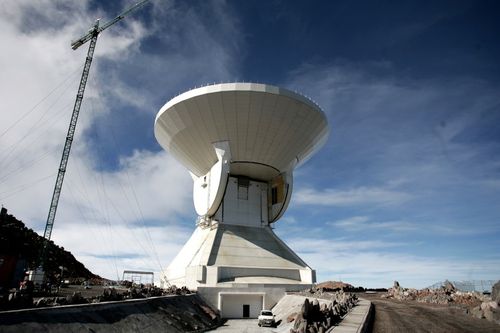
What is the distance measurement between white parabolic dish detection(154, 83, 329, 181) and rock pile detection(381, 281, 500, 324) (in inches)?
683

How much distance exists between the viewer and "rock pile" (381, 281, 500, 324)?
1489 centimetres

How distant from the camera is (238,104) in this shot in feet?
106

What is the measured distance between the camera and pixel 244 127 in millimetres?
34031

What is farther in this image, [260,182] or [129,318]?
[260,182]

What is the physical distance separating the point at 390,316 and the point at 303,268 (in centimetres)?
1990

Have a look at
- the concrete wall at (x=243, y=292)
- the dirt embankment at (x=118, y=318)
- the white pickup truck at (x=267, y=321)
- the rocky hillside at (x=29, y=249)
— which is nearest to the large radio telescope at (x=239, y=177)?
the concrete wall at (x=243, y=292)

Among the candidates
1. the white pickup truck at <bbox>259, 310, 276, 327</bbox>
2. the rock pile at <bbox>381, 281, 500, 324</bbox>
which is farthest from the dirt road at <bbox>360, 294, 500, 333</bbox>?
the white pickup truck at <bbox>259, 310, 276, 327</bbox>

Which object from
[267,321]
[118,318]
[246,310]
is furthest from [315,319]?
[246,310]

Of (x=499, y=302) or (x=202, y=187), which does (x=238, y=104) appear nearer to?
(x=202, y=187)

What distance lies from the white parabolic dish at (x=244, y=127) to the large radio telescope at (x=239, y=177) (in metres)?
0.09

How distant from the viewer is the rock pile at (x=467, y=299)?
48.9 ft

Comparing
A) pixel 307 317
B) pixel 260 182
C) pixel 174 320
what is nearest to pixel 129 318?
pixel 174 320

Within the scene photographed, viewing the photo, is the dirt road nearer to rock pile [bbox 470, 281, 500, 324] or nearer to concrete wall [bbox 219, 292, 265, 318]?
rock pile [bbox 470, 281, 500, 324]

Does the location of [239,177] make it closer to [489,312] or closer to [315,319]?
[315,319]
